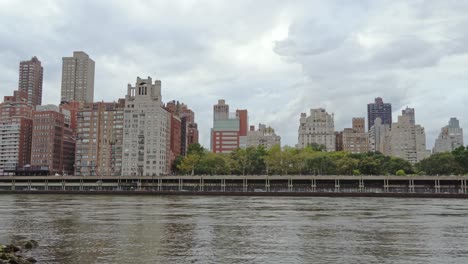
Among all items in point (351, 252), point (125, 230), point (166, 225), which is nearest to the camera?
point (351, 252)

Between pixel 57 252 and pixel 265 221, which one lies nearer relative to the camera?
pixel 57 252

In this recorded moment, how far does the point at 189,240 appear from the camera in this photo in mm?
49125

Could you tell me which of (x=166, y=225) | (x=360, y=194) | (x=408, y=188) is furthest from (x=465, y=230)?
(x=408, y=188)

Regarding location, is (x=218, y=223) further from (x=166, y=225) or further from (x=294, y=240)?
(x=294, y=240)

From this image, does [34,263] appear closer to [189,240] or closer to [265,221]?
[189,240]

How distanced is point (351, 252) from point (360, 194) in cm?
14856

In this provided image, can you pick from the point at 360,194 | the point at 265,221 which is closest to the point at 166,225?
the point at 265,221

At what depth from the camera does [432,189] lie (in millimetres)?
191875

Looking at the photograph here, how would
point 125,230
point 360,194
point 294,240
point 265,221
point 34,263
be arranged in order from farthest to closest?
point 360,194, point 265,221, point 125,230, point 294,240, point 34,263

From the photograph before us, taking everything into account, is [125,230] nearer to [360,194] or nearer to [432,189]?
[360,194]

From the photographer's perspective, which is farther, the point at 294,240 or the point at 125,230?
the point at 125,230

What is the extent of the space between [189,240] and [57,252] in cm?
1264

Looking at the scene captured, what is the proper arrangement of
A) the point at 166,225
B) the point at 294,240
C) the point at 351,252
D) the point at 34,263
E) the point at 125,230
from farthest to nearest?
the point at 166,225, the point at 125,230, the point at 294,240, the point at 351,252, the point at 34,263

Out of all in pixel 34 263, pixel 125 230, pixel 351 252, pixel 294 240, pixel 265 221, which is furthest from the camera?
pixel 265 221
